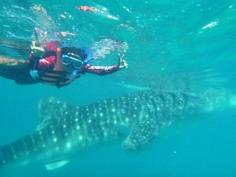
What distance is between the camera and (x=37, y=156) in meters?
13.3

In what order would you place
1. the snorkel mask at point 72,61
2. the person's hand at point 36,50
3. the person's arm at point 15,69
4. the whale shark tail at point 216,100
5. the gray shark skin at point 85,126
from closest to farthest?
the person's hand at point 36,50 → the snorkel mask at point 72,61 → the person's arm at point 15,69 → the gray shark skin at point 85,126 → the whale shark tail at point 216,100

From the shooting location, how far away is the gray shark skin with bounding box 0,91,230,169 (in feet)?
43.1

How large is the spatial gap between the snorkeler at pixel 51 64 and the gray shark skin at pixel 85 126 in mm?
5586

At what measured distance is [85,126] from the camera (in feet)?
46.1

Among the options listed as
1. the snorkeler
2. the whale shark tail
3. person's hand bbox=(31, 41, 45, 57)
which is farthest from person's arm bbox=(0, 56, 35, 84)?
the whale shark tail

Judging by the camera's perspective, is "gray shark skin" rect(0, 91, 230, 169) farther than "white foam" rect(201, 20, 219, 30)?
No

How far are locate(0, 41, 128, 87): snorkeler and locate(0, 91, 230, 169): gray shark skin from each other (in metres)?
5.59

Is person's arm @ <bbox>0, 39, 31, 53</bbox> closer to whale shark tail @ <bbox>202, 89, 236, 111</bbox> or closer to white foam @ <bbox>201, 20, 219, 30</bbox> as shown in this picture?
white foam @ <bbox>201, 20, 219, 30</bbox>

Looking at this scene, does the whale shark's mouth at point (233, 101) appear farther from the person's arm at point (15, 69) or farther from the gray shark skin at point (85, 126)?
the person's arm at point (15, 69)

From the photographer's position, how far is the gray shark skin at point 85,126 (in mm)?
13125

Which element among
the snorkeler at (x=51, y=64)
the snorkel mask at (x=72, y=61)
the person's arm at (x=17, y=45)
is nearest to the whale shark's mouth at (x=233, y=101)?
the snorkeler at (x=51, y=64)

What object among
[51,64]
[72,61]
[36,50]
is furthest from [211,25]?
[36,50]

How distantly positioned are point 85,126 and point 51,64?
22.8 feet

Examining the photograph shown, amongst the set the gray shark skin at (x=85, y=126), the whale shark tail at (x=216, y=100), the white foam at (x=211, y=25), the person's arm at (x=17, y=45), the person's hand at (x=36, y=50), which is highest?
the white foam at (x=211, y=25)
